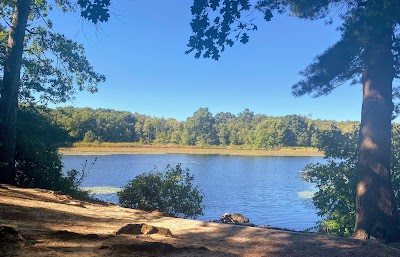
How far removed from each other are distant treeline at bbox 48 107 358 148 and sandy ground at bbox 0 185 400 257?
78137 mm

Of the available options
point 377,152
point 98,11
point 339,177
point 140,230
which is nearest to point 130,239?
point 140,230

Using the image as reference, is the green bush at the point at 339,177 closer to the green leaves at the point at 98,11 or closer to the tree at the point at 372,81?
the tree at the point at 372,81

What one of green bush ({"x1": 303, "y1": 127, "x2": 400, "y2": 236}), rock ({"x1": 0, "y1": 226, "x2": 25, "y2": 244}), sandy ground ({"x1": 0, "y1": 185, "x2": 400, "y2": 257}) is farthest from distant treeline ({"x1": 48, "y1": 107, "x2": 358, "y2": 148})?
rock ({"x1": 0, "y1": 226, "x2": 25, "y2": 244})

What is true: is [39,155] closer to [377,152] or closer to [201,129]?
[377,152]

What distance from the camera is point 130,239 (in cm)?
516

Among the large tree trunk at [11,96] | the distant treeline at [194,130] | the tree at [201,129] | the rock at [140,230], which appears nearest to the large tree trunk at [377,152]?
the rock at [140,230]

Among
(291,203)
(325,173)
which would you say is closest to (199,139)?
(291,203)

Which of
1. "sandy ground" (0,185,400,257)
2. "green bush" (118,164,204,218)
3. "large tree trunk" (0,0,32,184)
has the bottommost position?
"green bush" (118,164,204,218)

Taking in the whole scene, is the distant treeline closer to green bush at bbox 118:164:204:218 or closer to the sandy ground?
green bush at bbox 118:164:204:218

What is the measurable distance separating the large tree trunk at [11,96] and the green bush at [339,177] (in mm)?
9605

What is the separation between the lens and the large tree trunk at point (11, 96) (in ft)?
35.3

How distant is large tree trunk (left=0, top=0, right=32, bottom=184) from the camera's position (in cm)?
1076

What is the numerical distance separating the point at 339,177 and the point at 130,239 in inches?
324

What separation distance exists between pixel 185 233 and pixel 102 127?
300 ft
